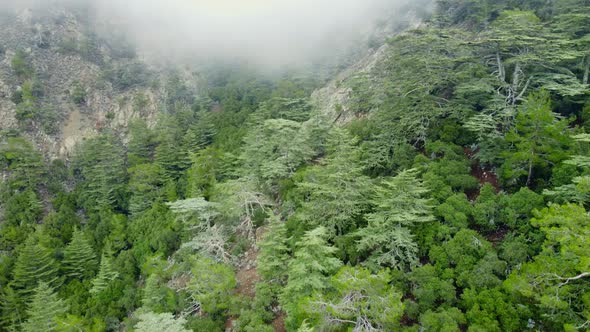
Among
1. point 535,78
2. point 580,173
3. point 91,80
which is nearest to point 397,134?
point 535,78

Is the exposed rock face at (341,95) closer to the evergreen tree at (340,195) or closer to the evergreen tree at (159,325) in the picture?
the evergreen tree at (340,195)

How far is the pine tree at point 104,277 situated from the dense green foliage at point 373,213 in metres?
0.18

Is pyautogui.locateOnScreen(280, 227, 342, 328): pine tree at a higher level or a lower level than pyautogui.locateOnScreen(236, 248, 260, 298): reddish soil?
higher

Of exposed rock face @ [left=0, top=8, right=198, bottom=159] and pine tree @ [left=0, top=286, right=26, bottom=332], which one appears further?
exposed rock face @ [left=0, top=8, right=198, bottom=159]

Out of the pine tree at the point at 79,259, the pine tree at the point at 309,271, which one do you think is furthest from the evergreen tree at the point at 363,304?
the pine tree at the point at 79,259

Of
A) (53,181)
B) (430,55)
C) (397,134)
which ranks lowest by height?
(53,181)

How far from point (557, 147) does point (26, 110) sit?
6531 cm

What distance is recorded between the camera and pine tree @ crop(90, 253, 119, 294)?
29.1 metres

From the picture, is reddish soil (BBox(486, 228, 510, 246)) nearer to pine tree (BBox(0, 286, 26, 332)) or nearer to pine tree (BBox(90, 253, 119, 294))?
pine tree (BBox(90, 253, 119, 294))

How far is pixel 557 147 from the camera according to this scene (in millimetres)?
15727

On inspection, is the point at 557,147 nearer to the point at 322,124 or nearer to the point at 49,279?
the point at 322,124

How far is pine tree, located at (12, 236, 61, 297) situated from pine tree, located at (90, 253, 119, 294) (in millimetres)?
5117

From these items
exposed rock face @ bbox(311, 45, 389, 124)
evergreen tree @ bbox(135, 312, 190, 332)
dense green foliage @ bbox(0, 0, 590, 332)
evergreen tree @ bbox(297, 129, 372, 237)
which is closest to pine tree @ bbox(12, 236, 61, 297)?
dense green foliage @ bbox(0, 0, 590, 332)

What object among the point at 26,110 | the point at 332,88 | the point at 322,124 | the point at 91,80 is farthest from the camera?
the point at 91,80
